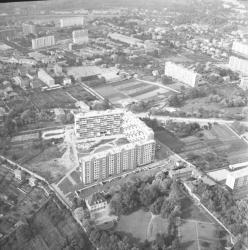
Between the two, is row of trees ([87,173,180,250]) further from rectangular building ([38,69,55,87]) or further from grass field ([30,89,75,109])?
rectangular building ([38,69,55,87])

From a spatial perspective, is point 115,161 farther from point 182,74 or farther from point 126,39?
point 126,39

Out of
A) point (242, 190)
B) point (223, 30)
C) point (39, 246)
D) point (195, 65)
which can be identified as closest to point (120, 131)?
point (242, 190)

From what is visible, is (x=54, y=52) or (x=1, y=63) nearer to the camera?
(x=1, y=63)

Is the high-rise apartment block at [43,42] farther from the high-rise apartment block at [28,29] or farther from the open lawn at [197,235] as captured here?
the open lawn at [197,235]

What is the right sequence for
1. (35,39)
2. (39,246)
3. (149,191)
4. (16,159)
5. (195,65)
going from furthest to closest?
(35,39), (195,65), (16,159), (149,191), (39,246)

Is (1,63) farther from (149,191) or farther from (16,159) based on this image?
(149,191)

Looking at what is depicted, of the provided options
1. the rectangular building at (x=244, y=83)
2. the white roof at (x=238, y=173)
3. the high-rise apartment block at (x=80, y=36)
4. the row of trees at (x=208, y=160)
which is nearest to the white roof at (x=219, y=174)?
the row of trees at (x=208, y=160)
